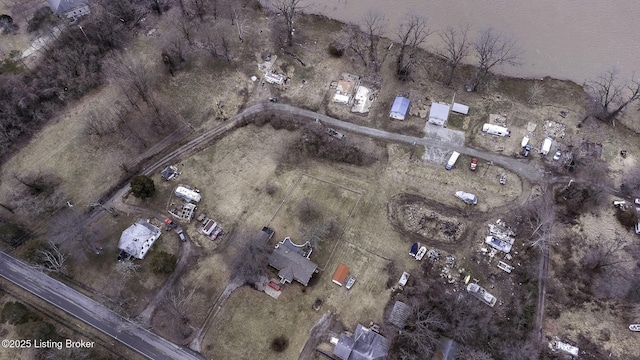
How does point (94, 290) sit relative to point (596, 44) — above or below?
below

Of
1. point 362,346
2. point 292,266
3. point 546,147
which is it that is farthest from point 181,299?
point 546,147

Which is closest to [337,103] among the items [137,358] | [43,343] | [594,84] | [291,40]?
[291,40]

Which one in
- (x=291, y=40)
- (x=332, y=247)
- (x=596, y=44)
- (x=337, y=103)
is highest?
(x=596, y=44)

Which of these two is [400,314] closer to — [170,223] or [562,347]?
[562,347]

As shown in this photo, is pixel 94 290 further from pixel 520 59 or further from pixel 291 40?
pixel 520 59

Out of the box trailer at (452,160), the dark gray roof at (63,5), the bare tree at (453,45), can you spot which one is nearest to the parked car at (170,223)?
the box trailer at (452,160)

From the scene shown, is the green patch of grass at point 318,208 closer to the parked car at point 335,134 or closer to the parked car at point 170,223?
the parked car at point 335,134
